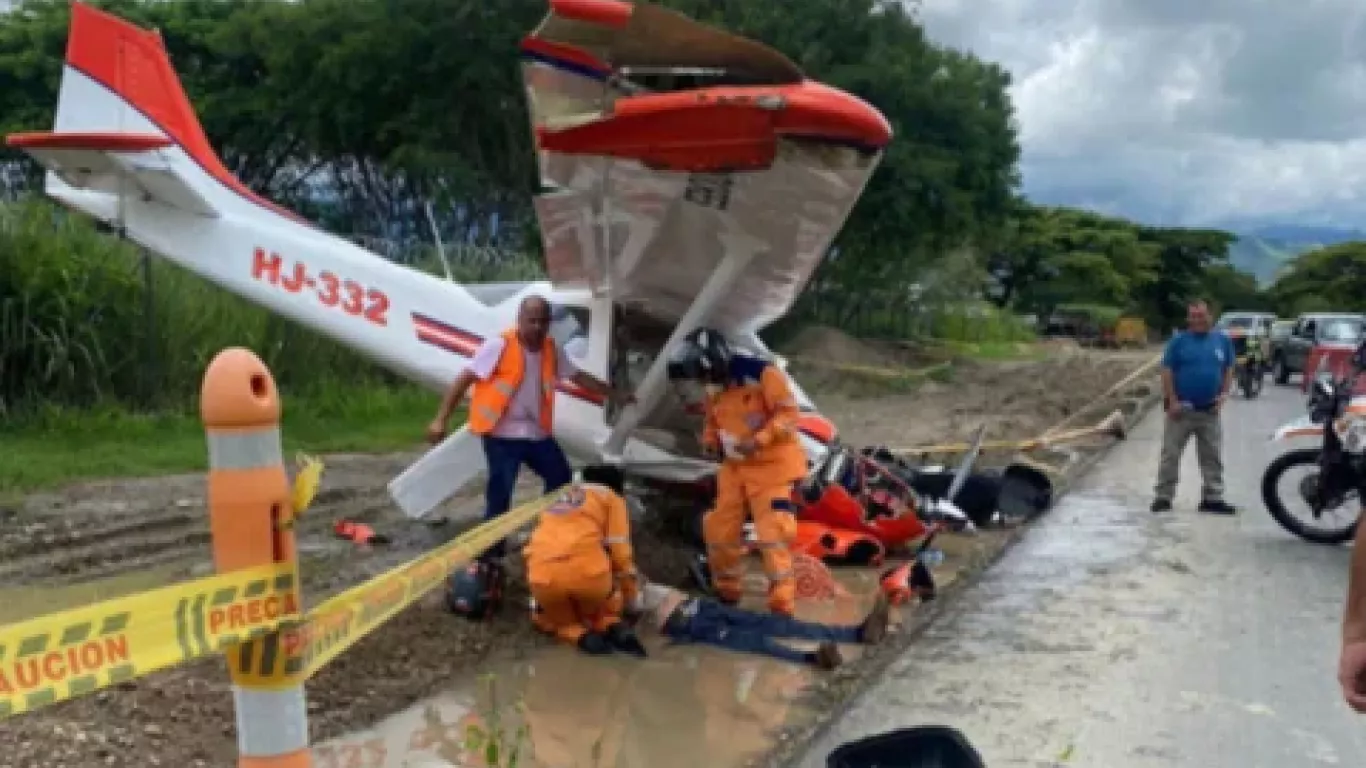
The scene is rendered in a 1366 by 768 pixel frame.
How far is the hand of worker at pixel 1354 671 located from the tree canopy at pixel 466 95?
64.0 ft

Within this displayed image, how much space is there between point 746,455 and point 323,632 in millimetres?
4535

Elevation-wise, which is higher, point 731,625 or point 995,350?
point 731,625

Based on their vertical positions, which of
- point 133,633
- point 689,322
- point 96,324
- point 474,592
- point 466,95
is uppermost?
point 466,95

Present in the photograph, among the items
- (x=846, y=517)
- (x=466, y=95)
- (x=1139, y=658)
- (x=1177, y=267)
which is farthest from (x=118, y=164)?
(x=1177, y=267)

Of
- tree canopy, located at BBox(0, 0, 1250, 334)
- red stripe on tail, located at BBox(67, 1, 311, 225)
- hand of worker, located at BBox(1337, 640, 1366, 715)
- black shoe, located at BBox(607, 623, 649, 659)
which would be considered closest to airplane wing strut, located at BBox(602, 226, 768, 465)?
black shoe, located at BBox(607, 623, 649, 659)

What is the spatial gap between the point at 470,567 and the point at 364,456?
5.80 metres

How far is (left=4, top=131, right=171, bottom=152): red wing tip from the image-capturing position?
7988 mm

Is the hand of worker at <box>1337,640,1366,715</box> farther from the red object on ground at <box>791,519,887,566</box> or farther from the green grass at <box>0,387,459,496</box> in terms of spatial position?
the green grass at <box>0,387,459,496</box>

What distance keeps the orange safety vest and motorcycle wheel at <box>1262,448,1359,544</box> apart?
548 cm

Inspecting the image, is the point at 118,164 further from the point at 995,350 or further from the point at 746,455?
the point at 995,350

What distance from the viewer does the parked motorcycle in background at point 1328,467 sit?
28.8ft

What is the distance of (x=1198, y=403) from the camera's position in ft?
34.6

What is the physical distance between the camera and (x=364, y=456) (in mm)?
12031

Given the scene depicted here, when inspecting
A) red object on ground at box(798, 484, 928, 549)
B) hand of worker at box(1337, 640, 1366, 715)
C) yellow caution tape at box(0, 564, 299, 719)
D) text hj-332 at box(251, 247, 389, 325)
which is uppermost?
text hj-332 at box(251, 247, 389, 325)
